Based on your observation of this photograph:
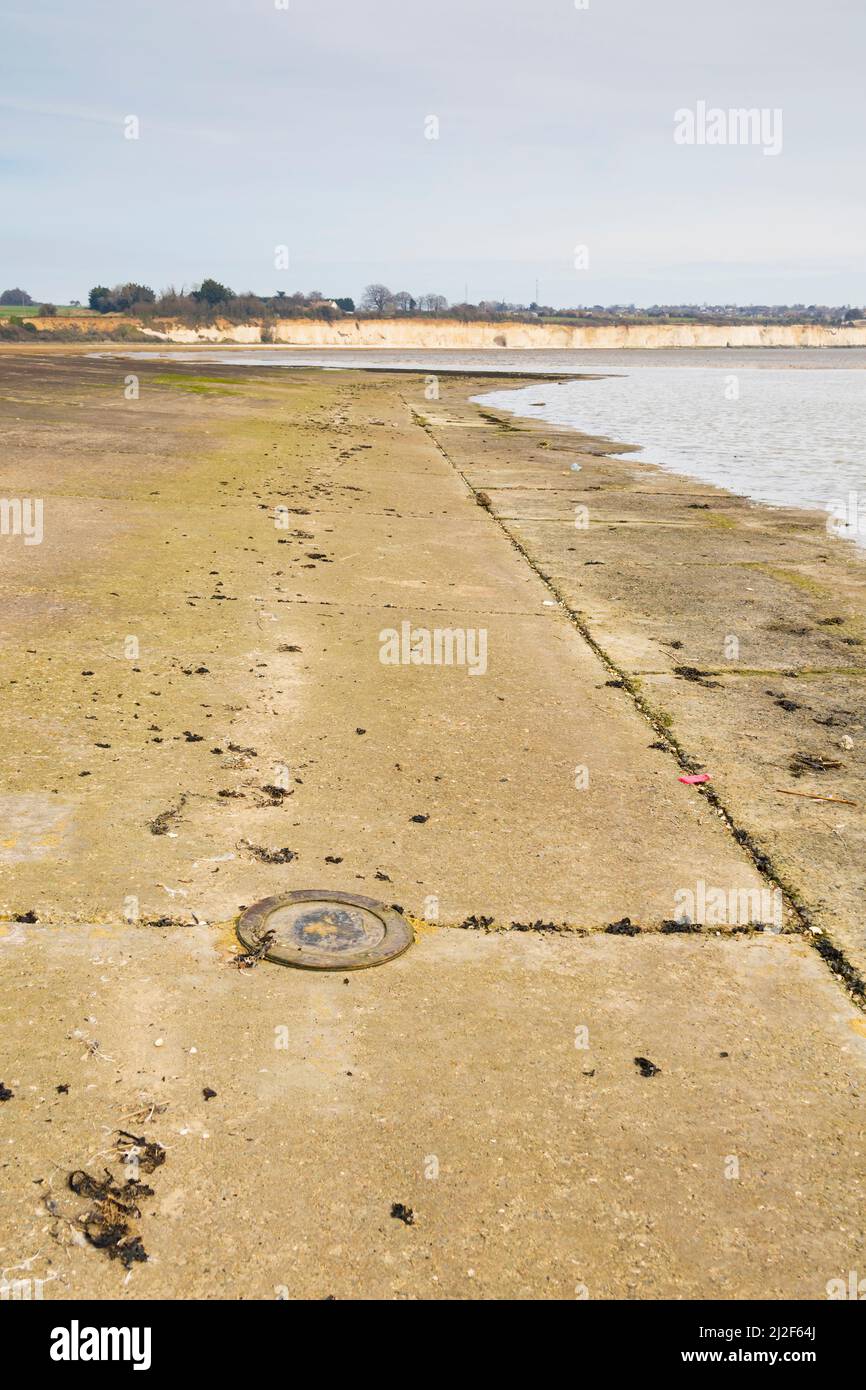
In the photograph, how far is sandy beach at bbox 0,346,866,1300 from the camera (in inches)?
106

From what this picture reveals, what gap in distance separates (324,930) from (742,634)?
5.47 meters

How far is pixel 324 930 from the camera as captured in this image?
12.9ft

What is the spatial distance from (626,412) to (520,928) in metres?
34.9

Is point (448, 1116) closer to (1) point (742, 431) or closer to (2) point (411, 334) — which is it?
(1) point (742, 431)

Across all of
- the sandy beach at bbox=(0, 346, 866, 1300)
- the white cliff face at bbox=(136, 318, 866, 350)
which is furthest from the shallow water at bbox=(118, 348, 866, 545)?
the white cliff face at bbox=(136, 318, 866, 350)

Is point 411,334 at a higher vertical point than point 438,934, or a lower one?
higher

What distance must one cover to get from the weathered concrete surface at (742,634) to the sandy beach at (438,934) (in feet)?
0.12

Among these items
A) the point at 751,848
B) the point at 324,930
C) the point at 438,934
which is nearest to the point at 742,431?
the point at 751,848

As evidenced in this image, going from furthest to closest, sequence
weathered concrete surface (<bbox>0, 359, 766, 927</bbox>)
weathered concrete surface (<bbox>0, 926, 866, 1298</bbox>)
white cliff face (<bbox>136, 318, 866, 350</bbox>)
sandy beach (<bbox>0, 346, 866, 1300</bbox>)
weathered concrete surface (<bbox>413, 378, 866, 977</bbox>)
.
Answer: white cliff face (<bbox>136, 318, 866, 350</bbox>)
weathered concrete surface (<bbox>413, 378, 866, 977</bbox>)
weathered concrete surface (<bbox>0, 359, 766, 927</bbox>)
sandy beach (<bbox>0, 346, 866, 1300</bbox>)
weathered concrete surface (<bbox>0, 926, 866, 1298</bbox>)

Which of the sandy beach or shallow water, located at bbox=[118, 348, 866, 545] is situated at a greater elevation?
shallow water, located at bbox=[118, 348, 866, 545]

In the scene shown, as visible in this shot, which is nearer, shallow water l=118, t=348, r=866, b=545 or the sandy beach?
the sandy beach

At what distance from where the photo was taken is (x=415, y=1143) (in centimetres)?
293

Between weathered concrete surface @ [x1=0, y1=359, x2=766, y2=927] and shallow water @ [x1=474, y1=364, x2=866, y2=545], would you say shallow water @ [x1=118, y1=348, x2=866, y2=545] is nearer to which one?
shallow water @ [x1=474, y1=364, x2=866, y2=545]

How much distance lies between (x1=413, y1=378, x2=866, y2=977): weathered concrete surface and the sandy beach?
0.12 ft
